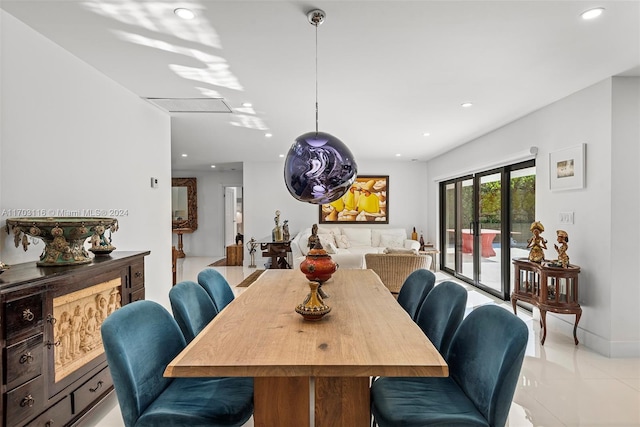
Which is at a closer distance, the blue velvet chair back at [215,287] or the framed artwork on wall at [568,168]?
the blue velvet chair back at [215,287]

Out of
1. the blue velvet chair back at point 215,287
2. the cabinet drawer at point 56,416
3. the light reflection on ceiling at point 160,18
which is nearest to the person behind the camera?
the cabinet drawer at point 56,416

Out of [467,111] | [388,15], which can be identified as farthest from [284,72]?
[467,111]

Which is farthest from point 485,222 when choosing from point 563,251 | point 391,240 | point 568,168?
point 391,240

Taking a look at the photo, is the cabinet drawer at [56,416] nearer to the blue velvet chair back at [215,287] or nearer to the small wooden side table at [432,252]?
the blue velvet chair back at [215,287]

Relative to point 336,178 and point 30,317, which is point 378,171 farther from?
point 30,317

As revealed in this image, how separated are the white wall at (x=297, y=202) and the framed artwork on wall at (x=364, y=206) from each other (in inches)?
4.7

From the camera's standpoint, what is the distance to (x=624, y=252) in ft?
10.5

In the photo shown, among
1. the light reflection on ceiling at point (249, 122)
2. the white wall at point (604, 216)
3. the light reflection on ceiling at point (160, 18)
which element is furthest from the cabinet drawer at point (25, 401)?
the white wall at point (604, 216)

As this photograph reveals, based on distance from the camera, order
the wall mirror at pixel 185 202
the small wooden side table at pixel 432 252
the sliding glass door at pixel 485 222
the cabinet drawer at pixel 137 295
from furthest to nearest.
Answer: the wall mirror at pixel 185 202 < the small wooden side table at pixel 432 252 < the sliding glass door at pixel 485 222 < the cabinet drawer at pixel 137 295

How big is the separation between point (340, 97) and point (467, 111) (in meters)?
1.58

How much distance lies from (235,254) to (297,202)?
1956mm

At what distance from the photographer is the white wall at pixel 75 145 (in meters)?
2.19

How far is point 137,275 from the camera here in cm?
281

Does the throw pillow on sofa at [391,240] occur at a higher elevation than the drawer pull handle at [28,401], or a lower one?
higher
